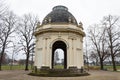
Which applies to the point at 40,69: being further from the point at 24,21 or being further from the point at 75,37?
the point at 24,21

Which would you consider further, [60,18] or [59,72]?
[60,18]

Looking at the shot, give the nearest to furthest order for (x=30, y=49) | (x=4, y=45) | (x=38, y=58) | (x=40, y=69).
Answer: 1. (x=40, y=69)
2. (x=38, y=58)
3. (x=4, y=45)
4. (x=30, y=49)

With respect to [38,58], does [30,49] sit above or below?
above

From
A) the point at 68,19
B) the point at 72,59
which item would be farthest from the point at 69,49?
the point at 68,19

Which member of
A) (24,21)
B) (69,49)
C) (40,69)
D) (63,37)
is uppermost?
(24,21)

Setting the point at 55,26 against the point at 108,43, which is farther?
the point at 108,43

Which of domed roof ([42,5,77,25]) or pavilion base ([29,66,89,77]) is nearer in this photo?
pavilion base ([29,66,89,77])

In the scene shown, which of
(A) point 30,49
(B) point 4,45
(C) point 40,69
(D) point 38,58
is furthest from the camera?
(A) point 30,49

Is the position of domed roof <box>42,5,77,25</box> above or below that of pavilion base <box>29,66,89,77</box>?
above

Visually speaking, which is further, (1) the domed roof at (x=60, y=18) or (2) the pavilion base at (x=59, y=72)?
(1) the domed roof at (x=60, y=18)

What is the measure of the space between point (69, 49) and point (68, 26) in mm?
2955

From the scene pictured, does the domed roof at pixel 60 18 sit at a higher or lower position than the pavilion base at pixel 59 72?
higher

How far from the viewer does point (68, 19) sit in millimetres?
20203

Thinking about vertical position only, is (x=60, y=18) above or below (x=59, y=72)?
above
